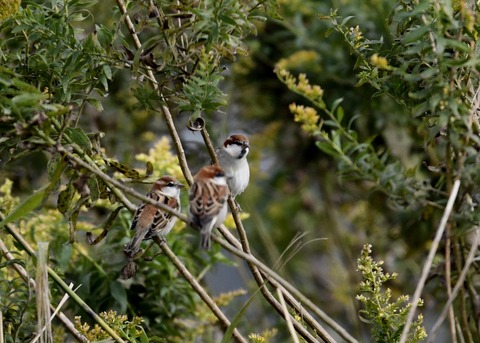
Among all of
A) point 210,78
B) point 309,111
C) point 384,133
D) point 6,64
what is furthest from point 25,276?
point 384,133

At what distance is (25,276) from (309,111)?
4.05ft

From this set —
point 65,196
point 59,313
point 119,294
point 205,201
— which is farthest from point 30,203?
point 119,294

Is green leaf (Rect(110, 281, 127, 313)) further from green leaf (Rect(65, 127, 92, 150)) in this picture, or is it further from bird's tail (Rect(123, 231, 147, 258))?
green leaf (Rect(65, 127, 92, 150))

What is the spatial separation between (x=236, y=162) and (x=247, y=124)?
3.51m

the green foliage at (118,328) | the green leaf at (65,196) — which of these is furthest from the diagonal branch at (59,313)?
the green leaf at (65,196)

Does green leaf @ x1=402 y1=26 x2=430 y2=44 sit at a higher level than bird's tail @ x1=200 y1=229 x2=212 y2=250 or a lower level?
higher

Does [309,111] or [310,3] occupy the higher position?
[309,111]

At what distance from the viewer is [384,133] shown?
5742mm

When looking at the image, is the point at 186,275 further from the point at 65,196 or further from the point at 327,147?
the point at 327,147

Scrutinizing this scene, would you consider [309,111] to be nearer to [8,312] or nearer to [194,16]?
[194,16]

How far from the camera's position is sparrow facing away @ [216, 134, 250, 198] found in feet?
9.85

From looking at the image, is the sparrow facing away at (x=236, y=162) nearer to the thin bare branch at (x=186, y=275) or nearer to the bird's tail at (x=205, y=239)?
the thin bare branch at (x=186, y=275)

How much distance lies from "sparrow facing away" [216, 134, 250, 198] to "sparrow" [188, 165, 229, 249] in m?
0.29

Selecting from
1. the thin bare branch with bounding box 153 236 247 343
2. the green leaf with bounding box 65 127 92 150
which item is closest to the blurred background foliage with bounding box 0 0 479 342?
the green leaf with bounding box 65 127 92 150
